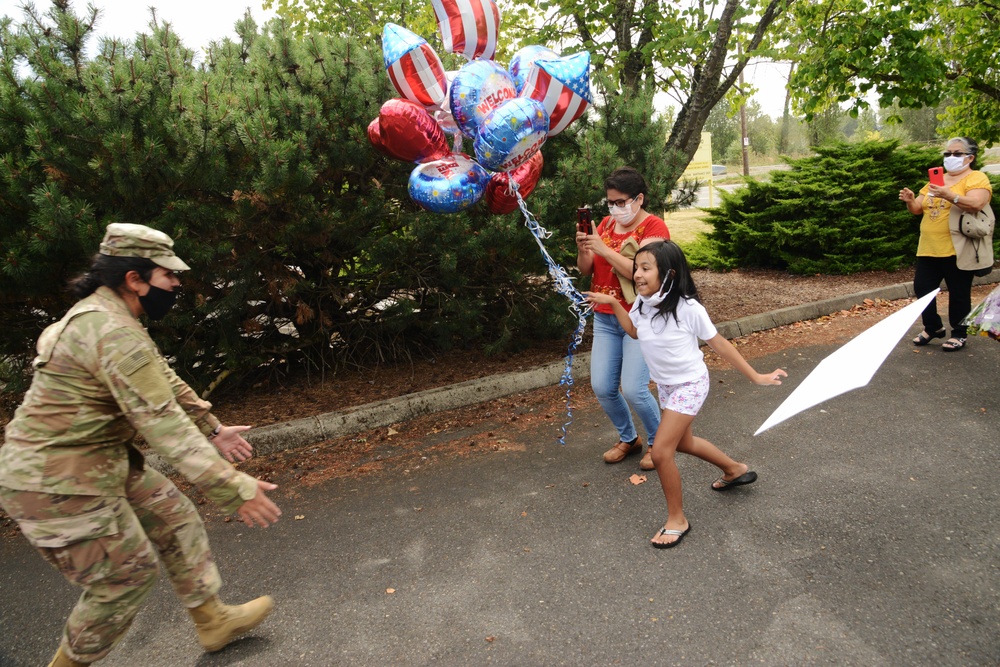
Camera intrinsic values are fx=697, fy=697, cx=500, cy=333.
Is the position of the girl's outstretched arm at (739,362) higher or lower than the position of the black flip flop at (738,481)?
higher

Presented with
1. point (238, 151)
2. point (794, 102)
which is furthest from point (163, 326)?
point (794, 102)

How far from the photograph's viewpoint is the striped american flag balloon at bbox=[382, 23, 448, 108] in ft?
13.4

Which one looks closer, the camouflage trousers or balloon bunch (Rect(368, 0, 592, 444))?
the camouflage trousers

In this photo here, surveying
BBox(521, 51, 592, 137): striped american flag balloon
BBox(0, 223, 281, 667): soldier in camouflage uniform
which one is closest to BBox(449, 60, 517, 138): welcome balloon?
BBox(521, 51, 592, 137): striped american flag balloon

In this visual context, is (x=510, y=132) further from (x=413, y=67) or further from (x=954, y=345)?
(x=954, y=345)

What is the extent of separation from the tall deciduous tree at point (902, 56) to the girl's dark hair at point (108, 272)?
8.89 metres

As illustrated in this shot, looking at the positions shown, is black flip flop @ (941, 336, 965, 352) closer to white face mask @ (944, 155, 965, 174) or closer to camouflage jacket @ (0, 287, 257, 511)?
white face mask @ (944, 155, 965, 174)

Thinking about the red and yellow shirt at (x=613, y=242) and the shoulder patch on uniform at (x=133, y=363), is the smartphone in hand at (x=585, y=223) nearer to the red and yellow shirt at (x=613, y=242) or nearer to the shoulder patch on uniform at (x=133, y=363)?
the red and yellow shirt at (x=613, y=242)

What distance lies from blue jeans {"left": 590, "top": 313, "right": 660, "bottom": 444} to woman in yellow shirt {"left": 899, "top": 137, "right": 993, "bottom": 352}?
3550 mm

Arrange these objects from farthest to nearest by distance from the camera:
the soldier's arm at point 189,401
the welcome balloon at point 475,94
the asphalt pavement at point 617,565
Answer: the welcome balloon at point 475,94
the soldier's arm at point 189,401
the asphalt pavement at point 617,565

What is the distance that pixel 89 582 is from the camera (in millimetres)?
2496

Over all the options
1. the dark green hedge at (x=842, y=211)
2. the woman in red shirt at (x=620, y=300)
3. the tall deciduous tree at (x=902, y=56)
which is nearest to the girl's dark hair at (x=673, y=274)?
the woman in red shirt at (x=620, y=300)

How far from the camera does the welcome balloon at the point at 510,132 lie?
378cm

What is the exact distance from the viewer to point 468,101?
12.8ft
